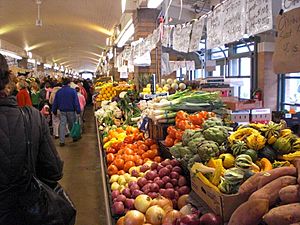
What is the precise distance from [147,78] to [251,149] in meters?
6.33

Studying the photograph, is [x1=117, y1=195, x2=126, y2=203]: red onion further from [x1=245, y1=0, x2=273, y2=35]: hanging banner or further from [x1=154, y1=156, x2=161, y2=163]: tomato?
[x1=245, y1=0, x2=273, y2=35]: hanging banner

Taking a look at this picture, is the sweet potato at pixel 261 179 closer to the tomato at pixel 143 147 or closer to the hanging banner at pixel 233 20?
the hanging banner at pixel 233 20

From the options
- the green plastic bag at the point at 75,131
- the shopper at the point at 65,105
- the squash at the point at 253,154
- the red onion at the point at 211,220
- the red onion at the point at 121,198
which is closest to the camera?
the red onion at the point at 211,220

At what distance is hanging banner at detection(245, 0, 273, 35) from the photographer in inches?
92.4

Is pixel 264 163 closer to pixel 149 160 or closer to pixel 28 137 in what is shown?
pixel 28 137

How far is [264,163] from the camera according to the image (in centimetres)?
224

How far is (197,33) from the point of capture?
4.12 metres

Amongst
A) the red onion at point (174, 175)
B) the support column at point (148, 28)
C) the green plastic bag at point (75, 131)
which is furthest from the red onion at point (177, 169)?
the green plastic bag at point (75, 131)

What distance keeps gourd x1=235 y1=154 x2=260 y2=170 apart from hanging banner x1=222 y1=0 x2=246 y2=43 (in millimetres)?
975

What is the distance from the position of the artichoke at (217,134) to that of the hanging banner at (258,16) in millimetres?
682

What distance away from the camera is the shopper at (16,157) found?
211cm

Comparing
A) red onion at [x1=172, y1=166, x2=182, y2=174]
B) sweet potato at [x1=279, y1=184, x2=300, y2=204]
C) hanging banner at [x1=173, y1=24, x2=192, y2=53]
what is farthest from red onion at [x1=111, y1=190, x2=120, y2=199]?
hanging banner at [x1=173, y1=24, x2=192, y2=53]

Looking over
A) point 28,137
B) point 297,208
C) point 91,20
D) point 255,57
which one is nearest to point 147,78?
point 255,57

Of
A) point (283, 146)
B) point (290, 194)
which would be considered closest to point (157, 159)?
point (283, 146)
